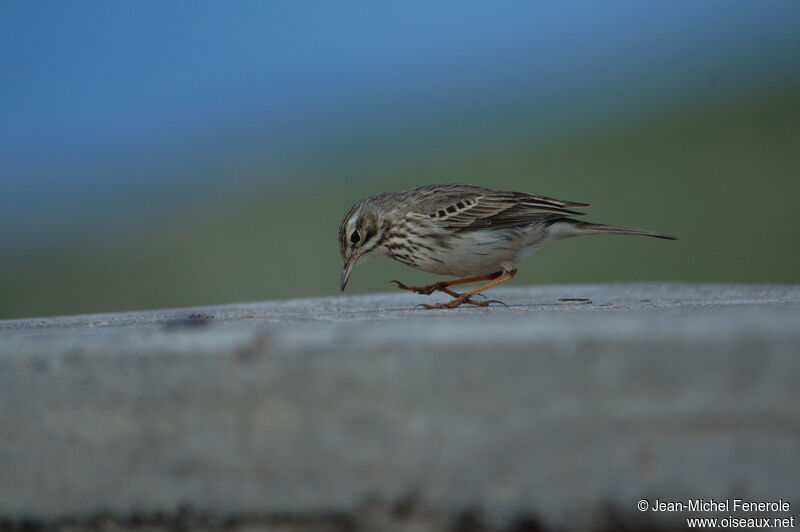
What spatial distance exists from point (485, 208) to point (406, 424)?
4251 millimetres

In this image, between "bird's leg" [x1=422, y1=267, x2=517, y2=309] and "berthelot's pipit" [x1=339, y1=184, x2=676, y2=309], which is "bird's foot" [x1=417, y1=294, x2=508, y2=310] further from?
"berthelot's pipit" [x1=339, y1=184, x2=676, y2=309]

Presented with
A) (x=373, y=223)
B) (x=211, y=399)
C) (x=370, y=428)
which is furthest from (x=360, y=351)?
(x=373, y=223)

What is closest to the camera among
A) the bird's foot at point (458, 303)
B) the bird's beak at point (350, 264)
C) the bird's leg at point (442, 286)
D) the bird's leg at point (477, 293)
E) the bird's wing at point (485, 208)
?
the bird's foot at point (458, 303)

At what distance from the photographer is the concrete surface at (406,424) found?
2.84 meters

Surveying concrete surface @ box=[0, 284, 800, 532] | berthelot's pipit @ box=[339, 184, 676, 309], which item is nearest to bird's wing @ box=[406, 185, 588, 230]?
berthelot's pipit @ box=[339, 184, 676, 309]

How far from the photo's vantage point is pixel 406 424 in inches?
116

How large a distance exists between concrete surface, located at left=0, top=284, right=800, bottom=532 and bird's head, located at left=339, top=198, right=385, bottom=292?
3844mm

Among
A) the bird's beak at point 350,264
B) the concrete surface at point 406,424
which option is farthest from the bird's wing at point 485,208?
the concrete surface at point 406,424

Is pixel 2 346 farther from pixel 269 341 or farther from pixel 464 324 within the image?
pixel 464 324

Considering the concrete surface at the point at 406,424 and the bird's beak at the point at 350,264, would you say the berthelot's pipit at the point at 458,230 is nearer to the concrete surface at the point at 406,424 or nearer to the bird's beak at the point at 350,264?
the bird's beak at the point at 350,264

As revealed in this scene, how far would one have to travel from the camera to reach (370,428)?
296cm

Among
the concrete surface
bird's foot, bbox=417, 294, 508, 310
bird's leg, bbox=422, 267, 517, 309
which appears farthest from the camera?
bird's leg, bbox=422, 267, 517, 309

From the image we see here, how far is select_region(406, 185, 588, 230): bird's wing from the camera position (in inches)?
270

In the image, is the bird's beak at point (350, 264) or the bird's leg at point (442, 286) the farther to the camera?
the bird's beak at point (350, 264)
